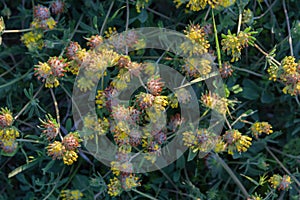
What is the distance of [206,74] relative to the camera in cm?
184

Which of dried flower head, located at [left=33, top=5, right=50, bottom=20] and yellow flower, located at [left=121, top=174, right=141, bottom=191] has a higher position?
dried flower head, located at [left=33, top=5, right=50, bottom=20]

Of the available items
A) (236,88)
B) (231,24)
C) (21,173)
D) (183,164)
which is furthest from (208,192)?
(21,173)

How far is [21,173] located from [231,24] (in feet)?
3.83

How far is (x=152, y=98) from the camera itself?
5.64 feet

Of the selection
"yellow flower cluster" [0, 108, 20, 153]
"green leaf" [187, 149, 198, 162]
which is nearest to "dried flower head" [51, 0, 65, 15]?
"yellow flower cluster" [0, 108, 20, 153]

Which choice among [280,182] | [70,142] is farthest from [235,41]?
[70,142]

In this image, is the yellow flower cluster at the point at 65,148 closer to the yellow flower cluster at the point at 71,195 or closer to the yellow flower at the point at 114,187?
the yellow flower at the point at 114,187

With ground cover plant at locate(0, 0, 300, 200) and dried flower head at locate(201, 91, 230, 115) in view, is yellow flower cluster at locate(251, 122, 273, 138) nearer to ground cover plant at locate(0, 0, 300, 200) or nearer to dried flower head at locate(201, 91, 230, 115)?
ground cover plant at locate(0, 0, 300, 200)

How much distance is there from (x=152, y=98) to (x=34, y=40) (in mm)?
623

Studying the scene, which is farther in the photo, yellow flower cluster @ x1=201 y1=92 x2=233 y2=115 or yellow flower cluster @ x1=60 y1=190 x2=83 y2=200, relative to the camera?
yellow flower cluster @ x1=60 y1=190 x2=83 y2=200

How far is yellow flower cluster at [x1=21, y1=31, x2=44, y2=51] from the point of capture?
198 cm

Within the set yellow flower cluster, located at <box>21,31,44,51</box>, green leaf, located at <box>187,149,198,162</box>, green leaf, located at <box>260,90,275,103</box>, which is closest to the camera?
green leaf, located at <box>187,149,198,162</box>

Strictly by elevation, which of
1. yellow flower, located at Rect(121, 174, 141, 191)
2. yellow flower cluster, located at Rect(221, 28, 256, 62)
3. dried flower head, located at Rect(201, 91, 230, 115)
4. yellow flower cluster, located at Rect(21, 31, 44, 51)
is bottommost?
yellow flower, located at Rect(121, 174, 141, 191)

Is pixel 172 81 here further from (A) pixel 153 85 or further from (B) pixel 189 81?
(A) pixel 153 85
